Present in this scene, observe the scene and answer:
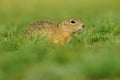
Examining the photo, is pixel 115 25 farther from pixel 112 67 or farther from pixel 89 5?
pixel 89 5

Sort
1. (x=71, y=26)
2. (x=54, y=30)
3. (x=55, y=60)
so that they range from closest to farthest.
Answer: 1. (x=55, y=60)
2. (x=54, y=30)
3. (x=71, y=26)

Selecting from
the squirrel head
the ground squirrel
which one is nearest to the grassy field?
the ground squirrel

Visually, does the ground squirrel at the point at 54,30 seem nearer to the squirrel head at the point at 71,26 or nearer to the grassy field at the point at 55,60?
the squirrel head at the point at 71,26

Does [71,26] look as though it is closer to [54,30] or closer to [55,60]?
[54,30]

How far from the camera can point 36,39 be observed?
982cm

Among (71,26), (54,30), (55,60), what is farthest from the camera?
(71,26)

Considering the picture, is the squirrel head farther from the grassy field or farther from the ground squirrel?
the grassy field

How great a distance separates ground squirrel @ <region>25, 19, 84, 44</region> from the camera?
10.5 meters

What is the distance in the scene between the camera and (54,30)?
35.5 ft

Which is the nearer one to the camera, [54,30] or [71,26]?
[54,30]

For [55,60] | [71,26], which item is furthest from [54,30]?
[55,60]

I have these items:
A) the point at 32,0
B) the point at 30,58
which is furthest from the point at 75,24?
the point at 32,0

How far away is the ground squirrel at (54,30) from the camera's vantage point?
1048cm

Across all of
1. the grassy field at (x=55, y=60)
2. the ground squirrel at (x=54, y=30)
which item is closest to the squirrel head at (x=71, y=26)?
the ground squirrel at (x=54, y=30)
